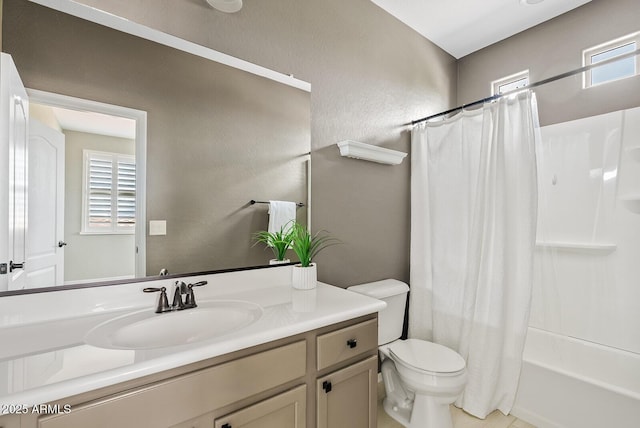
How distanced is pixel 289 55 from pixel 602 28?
224 cm

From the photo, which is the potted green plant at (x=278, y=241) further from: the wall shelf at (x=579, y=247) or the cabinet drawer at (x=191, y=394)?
the wall shelf at (x=579, y=247)

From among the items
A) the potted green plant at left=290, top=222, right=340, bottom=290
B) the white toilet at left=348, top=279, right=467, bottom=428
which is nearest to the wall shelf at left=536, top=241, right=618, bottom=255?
the white toilet at left=348, top=279, right=467, bottom=428

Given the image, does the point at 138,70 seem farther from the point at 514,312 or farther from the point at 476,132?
the point at 514,312

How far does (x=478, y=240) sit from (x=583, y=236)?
88 cm

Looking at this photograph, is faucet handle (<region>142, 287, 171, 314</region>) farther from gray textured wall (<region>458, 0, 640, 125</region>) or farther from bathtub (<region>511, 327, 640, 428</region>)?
gray textured wall (<region>458, 0, 640, 125</region>)

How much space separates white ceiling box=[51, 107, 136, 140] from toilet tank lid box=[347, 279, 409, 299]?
4.80 feet

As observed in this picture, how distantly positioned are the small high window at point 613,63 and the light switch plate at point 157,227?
110 inches

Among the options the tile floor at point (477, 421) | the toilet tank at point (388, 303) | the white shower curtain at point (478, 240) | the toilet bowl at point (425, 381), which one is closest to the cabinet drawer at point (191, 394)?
the toilet bowl at point (425, 381)

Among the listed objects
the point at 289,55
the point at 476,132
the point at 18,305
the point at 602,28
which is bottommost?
the point at 18,305

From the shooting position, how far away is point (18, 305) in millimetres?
1021

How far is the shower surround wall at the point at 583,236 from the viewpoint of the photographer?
1800mm

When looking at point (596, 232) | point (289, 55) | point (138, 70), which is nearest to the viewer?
point (138, 70)

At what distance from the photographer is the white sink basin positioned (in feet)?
3.18

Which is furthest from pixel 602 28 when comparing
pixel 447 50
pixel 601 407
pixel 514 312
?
pixel 601 407
